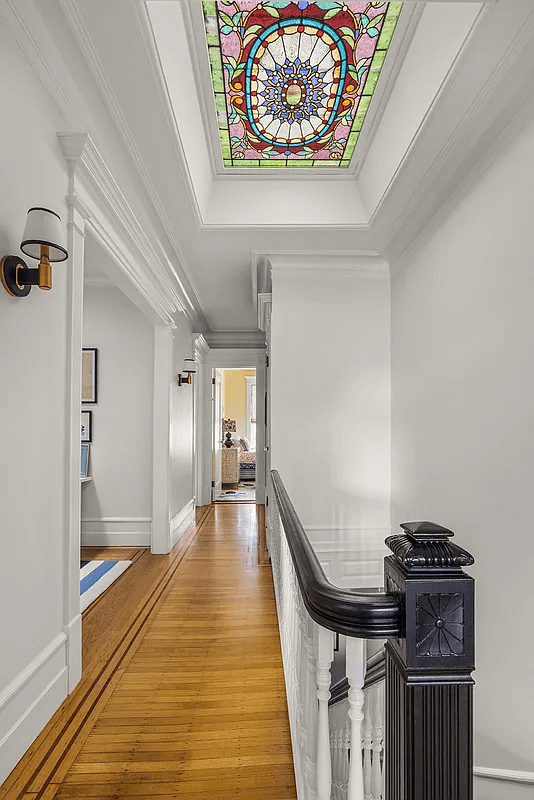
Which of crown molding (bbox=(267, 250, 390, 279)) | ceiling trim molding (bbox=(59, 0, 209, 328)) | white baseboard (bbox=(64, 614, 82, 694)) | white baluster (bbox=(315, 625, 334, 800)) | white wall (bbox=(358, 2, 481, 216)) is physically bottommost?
white baseboard (bbox=(64, 614, 82, 694))

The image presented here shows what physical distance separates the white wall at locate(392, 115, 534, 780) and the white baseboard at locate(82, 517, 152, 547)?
A: 10.2ft

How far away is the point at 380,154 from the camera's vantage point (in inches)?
122

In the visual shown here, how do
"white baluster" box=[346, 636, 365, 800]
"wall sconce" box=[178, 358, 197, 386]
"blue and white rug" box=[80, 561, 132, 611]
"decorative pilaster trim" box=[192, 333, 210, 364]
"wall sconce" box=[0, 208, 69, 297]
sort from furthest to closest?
"decorative pilaster trim" box=[192, 333, 210, 364]
"wall sconce" box=[178, 358, 197, 386]
"blue and white rug" box=[80, 561, 132, 611]
"wall sconce" box=[0, 208, 69, 297]
"white baluster" box=[346, 636, 365, 800]

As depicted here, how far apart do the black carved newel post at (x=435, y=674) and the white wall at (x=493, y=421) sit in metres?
1.60

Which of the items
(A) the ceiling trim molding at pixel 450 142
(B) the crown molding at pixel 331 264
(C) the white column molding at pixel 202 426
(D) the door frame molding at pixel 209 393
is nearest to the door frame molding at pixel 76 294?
(A) the ceiling trim molding at pixel 450 142

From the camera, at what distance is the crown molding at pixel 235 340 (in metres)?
8.05

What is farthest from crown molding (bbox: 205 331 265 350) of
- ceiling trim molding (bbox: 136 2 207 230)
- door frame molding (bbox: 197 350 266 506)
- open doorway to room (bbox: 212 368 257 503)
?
ceiling trim molding (bbox: 136 2 207 230)

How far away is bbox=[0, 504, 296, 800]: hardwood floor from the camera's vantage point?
1.83 metres

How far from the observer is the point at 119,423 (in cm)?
541

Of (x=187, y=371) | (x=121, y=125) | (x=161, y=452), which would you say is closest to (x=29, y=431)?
(x=121, y=125)

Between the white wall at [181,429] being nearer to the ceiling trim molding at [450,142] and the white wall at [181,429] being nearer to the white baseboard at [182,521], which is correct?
the white baseboard at [182,521]

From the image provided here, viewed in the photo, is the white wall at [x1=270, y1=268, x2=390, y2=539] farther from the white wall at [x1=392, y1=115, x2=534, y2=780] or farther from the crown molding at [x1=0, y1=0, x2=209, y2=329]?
the crown molding at [x1=0, y1=0, x2=209, y2=329]

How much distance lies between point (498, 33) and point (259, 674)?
9.59 feet

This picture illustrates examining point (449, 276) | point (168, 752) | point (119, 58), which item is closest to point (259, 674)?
point (168, 752)
